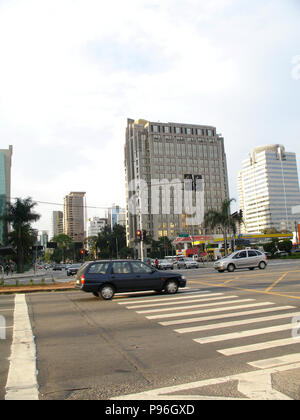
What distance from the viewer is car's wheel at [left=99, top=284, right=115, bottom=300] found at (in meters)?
14.1

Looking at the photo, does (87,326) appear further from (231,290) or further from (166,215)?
(166,215)

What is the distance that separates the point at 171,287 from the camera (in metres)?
15.1

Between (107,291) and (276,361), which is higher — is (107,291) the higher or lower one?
the higher one

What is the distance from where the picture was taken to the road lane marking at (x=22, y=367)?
471 cm

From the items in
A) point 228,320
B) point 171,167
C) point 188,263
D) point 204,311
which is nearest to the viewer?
point 228,320

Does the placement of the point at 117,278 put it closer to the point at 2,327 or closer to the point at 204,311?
the point at 204,311

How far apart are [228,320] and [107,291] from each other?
6154 mm

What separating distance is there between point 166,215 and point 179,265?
82.9 metres

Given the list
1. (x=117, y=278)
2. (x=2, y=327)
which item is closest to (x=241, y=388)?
(x=2, y=327)

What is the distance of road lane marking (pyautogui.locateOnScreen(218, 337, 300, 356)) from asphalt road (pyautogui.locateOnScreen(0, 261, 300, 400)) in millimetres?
17

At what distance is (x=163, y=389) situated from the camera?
471 cm

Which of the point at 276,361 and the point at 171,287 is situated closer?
the point at 276,361

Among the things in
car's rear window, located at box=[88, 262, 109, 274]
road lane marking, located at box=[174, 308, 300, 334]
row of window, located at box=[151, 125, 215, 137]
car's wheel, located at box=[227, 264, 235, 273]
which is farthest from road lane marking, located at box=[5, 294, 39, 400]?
row of window, located at box=[151, 125, 215, 137]

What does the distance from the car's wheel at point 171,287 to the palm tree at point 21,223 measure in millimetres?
44122
